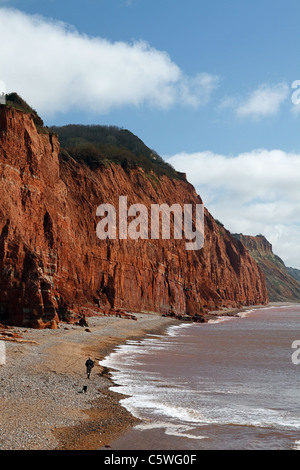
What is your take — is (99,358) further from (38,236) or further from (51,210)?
(51,210)

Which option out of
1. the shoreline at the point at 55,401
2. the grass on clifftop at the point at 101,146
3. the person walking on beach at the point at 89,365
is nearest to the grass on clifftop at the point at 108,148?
the grass on clifftop at the point at 101,146

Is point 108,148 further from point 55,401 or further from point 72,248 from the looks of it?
point 55,401

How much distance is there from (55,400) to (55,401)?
0.13 metres

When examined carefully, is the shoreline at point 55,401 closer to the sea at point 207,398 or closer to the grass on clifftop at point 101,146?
the sea at point 207,398

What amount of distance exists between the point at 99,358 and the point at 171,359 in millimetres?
4652

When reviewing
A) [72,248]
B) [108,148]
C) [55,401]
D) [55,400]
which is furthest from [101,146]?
[55,401]

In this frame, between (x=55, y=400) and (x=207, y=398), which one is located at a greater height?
(x=55, y=400)

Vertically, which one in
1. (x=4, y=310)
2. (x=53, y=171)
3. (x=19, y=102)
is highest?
(x=19, y=102)

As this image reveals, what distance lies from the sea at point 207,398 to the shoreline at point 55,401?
0.65 meters

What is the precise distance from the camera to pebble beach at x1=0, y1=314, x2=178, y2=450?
1074cm

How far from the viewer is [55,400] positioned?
47.1 feet

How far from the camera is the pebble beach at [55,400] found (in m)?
10.7
